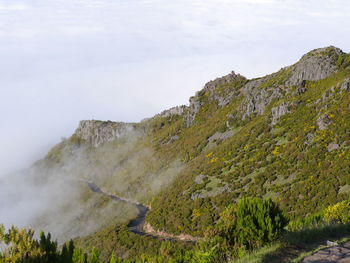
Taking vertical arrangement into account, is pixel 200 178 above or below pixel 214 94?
below

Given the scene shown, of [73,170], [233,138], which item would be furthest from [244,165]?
[73,170]

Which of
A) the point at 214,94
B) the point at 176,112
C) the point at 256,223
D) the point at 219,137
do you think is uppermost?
the point at 176,112

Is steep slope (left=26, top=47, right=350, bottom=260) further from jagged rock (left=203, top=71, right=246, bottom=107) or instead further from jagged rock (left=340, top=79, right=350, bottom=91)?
jagged rock (left=203, top=71, right=246, bottom=107)

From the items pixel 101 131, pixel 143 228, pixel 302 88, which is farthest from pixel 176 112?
pixel 143 228

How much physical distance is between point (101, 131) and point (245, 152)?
102 metres

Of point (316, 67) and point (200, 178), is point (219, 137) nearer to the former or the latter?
point (200, 178)

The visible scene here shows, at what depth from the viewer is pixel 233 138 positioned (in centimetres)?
6994

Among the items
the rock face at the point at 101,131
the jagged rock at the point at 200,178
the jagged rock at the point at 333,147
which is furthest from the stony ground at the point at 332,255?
the rock face at the point at 101,131

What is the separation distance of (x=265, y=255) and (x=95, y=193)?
3715 inches

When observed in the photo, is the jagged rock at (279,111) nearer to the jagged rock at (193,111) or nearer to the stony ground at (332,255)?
the jagged rock at (193,111)

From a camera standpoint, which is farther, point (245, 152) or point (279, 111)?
point (279, 111)

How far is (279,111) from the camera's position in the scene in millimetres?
64438

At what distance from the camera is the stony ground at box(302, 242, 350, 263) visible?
8.85 meters

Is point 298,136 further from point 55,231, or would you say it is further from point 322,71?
point 55,231
